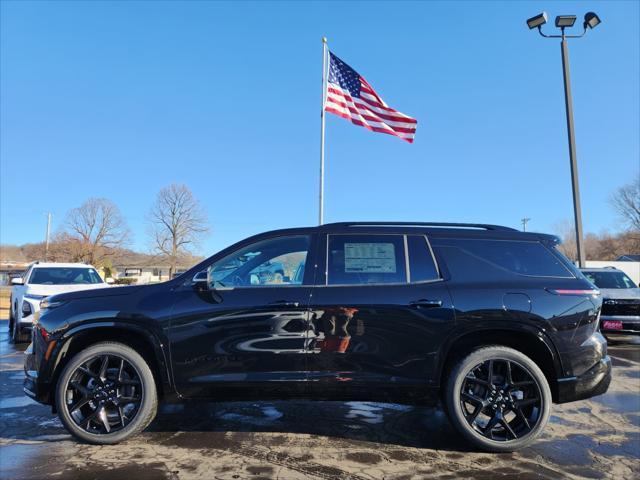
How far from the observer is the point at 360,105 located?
1273 cm

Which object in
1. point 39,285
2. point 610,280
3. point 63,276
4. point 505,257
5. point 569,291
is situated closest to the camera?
point 569,291

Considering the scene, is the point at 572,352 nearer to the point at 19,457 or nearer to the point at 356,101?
the point at 19,457

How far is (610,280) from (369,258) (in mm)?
10160

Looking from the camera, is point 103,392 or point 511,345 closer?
point 103,392

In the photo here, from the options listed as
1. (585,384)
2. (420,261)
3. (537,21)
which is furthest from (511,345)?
(537,21)

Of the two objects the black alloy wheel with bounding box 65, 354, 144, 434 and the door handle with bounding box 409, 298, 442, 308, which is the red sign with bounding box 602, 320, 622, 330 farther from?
the black alloy wheel with bounding box 65, 354, 144, 434

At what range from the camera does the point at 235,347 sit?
12.2ft

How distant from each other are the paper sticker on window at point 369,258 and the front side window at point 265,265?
1.28 feet

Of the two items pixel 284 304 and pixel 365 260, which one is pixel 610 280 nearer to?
pixel 365 260

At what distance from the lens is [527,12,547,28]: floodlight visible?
11.7m

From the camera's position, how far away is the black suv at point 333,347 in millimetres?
3713

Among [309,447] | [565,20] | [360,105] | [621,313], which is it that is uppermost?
[565,20]

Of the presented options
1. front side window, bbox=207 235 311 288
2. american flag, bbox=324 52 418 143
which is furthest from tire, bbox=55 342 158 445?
american flag, bbox=324 52 418 143

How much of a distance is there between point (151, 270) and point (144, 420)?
253ft
